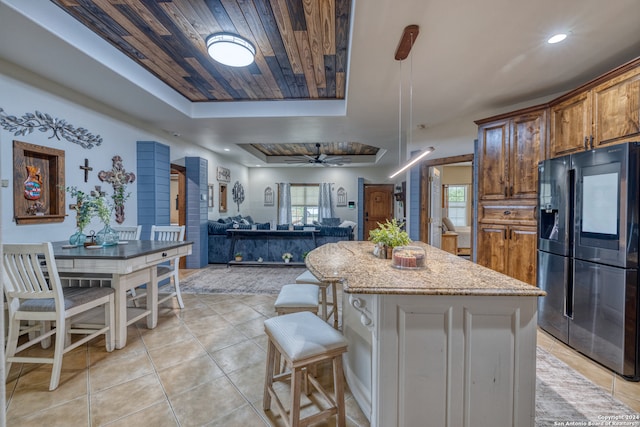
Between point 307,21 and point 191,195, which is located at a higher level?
point 307,21

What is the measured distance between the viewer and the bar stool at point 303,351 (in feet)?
4.71

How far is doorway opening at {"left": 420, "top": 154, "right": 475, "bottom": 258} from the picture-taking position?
14.7 feet

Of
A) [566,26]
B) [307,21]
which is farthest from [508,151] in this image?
[307,21]

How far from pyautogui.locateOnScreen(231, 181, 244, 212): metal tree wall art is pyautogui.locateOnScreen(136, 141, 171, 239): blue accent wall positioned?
326 centimetres

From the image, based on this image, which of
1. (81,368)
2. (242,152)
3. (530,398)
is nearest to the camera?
(530,398)

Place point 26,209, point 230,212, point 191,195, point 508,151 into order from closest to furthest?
point 26,209 < point 508,151 < point 191,195 < point 230,212

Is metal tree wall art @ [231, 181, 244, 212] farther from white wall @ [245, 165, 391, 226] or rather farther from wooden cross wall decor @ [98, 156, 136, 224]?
wooden cross wall decor @ [98, 156, 136, 224]

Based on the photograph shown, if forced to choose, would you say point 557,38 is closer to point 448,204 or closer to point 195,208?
point 195,208

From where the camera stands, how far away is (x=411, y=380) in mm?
1423

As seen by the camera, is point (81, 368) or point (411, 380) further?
point (81, 368)

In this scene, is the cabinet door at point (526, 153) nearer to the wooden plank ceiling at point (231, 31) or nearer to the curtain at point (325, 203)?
the wooden plank ceiling at point (231, 31)

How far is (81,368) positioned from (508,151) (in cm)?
429

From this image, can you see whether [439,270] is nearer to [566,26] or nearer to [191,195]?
[566,26]

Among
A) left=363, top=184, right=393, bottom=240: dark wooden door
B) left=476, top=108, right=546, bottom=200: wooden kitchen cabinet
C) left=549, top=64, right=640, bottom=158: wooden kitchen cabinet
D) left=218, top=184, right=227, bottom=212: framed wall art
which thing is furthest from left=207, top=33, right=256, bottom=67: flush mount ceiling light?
left=363, top=184, right=393, bottom=240: dark wooden door
